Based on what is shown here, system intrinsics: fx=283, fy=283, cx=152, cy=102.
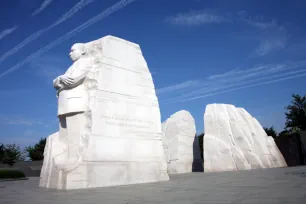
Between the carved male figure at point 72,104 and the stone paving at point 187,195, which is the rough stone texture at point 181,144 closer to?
the carved male figure at point 72,104

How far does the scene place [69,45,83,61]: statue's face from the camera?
30.5 ft

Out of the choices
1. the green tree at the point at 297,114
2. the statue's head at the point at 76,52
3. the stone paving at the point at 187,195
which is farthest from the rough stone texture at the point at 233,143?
the green tree at the point at 297,114

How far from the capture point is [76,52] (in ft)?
30.5

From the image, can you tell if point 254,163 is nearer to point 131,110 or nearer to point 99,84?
point 131,110

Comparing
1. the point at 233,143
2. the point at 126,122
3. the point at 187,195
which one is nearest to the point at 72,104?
the point at 126,122

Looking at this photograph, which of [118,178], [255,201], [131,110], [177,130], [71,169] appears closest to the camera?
[255,201]

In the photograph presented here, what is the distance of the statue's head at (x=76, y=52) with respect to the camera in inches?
365

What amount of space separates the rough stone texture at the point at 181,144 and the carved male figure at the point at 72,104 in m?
9.73

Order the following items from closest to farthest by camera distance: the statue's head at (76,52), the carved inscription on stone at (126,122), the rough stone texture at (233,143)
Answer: the carved inscription on stone at (126,122), the statue's head at (76,52), the rough stone texture at (233,143)

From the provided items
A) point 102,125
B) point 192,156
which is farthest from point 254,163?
point 102,125

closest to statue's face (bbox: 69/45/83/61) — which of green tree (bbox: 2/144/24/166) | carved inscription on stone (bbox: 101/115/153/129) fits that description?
carved inscription on stone (bbox: 101/115/153/129)

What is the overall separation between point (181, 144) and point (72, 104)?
10562 millimetres

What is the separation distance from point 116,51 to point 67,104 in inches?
101

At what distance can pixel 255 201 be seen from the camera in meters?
3.94
